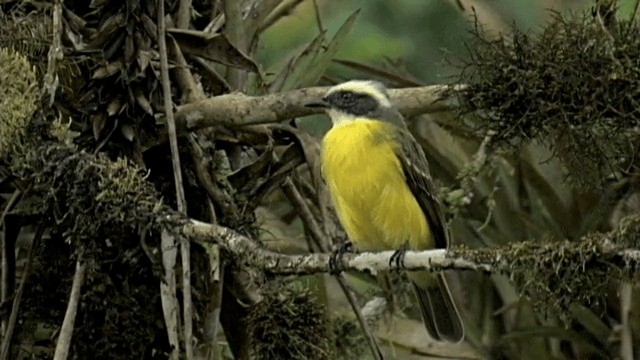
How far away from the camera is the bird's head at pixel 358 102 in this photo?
3348mm

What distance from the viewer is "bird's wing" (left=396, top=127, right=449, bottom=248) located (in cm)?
328

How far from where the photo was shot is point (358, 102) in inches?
135

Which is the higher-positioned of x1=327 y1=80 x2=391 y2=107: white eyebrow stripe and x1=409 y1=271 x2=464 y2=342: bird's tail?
x1=327 y1=80 x2=391 y2=107: white eyebrow stripe

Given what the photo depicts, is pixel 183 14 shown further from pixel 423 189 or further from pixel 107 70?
pixel 423 189

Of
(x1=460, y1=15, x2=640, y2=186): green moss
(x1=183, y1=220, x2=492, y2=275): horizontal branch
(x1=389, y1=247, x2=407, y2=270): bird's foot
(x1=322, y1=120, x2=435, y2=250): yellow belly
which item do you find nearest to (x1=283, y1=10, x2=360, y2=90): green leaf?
(x1=322, y1=120, x2=435, y2=250): yellow belly

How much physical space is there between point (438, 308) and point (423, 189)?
1.12 ft

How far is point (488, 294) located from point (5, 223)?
6.14ft

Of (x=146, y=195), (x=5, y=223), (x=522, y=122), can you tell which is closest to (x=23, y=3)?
(x=5, y=223)

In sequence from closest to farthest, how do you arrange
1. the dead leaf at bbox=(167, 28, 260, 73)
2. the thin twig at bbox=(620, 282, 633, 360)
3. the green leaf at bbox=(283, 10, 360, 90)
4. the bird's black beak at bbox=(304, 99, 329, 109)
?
the bird's black beak at bbox=(304, 99, 329, 109)
the dead leaf at bbox=(167, 28, 260, 73)
the green leaf at bbox=(283, 10, 360, 90)
the thin twig at bbox=(620, 282, 633, 360)

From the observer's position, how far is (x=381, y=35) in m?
4.66

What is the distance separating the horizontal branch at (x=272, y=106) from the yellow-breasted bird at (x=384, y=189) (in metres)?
0.20

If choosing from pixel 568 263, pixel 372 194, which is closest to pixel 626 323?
pixel 372 194

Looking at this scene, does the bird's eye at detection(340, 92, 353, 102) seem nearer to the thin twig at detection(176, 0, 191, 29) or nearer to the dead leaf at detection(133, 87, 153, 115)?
the thin twig at detection(176, 0, 191, 29)

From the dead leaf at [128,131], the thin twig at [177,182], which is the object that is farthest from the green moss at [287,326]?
the dead leaf at [128,131]
